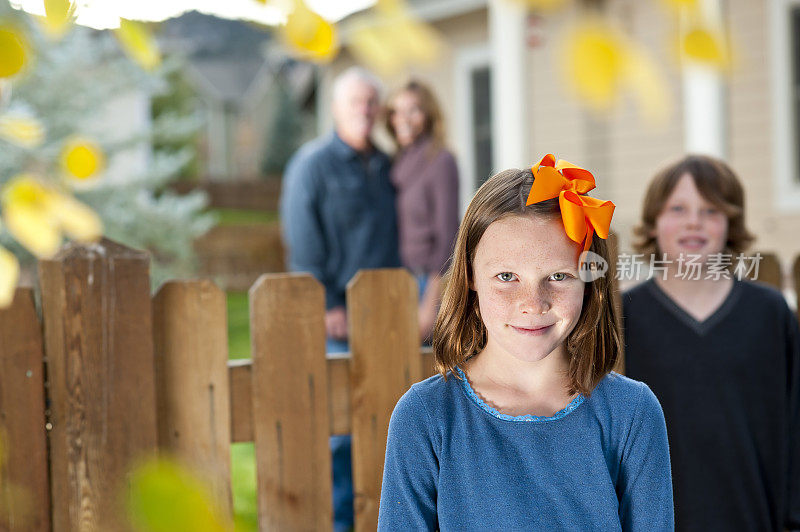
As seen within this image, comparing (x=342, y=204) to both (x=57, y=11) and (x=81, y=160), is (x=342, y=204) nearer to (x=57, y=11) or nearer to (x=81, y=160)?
(x=81, y=160)

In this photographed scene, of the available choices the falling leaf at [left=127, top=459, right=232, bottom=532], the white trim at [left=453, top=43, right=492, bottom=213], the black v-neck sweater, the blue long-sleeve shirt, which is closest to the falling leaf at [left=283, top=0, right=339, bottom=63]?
the blue long-sleeve shirt

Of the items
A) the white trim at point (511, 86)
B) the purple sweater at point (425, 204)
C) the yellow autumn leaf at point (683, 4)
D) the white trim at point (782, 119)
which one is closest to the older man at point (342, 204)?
the purple sweater at point (425, 204)

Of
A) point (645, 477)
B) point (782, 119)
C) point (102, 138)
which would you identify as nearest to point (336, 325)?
point (645, 477)

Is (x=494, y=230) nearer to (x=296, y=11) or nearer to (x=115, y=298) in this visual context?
(x=296, y=11)

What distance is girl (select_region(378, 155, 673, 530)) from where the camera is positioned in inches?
58.6

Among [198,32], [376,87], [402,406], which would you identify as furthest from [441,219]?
[198,32]

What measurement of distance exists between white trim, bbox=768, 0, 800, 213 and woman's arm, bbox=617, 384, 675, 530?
233 inches

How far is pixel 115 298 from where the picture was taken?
224 centimetres

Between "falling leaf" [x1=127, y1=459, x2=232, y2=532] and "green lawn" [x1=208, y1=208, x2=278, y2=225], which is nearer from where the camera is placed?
"falling leaf" [x1=127, y1=459, x2=232, y2=532]

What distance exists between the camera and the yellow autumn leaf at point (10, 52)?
4.33 ft

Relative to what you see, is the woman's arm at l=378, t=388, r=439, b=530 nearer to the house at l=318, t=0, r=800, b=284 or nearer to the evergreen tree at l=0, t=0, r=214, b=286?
the house at l=318, t=0, r=800, b=284

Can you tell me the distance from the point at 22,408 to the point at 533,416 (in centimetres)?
140

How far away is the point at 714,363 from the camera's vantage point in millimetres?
2332

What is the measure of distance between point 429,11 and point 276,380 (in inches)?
305
